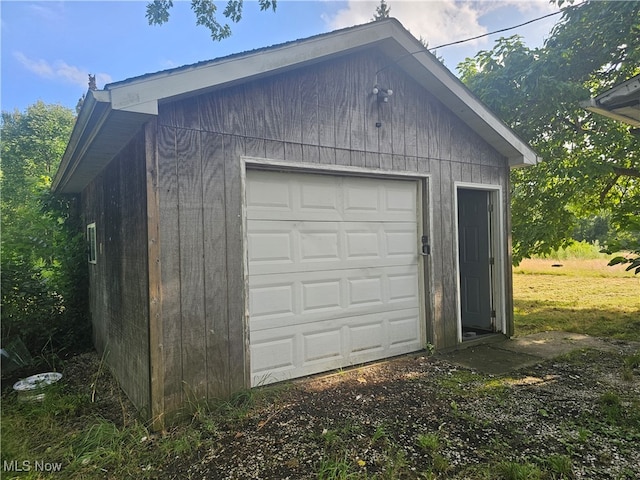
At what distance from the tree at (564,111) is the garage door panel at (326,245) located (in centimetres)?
439

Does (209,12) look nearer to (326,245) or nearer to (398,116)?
(398,116)

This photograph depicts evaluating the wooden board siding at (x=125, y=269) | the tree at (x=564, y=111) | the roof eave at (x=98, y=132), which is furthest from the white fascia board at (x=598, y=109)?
the wooden board siding at (x=125, y=269)

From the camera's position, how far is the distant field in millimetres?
6383

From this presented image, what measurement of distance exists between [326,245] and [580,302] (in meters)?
7.72

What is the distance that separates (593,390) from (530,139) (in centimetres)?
599

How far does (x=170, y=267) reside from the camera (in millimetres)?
3109

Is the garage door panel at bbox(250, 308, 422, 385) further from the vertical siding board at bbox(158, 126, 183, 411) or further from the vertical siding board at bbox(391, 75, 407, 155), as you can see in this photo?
the vertical siding board at bbox(391, 75, 407, 155)

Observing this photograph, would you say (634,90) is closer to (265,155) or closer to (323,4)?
(265,155)

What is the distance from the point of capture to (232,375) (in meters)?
3.38

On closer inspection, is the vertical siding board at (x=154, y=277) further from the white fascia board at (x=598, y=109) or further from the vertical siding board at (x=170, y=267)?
the white fascia board at (x=598, y=109)

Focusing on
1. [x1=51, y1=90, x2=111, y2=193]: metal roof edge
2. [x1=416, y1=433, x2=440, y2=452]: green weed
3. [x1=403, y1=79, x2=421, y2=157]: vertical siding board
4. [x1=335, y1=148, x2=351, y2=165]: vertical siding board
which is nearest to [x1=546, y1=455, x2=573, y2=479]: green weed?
[x1=416, y1=433, x2=440, y2=452]: green weed

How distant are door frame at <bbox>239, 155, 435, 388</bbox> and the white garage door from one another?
74 mm

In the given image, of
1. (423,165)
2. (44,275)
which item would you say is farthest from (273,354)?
(44,275)

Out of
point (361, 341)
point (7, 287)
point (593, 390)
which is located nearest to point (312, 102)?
point (361, 341)
